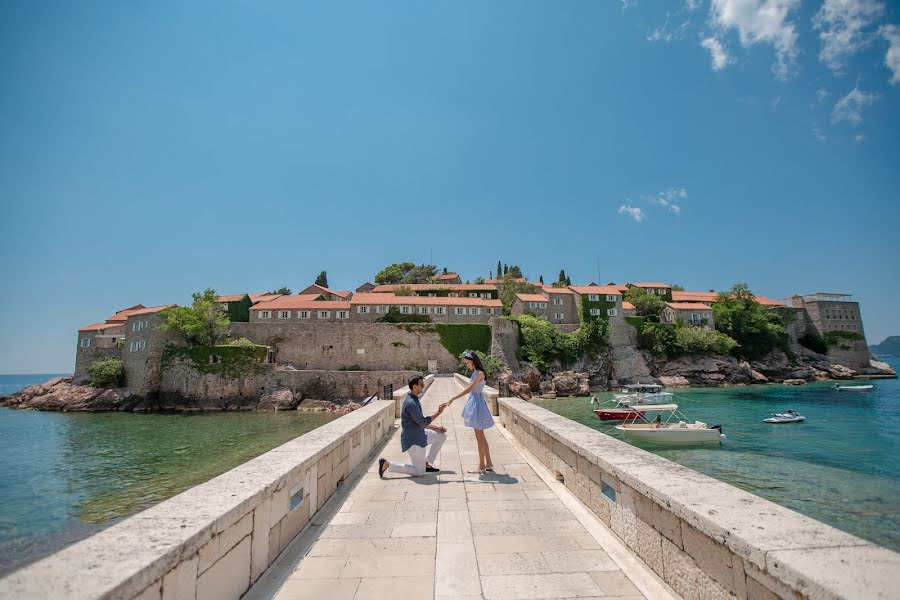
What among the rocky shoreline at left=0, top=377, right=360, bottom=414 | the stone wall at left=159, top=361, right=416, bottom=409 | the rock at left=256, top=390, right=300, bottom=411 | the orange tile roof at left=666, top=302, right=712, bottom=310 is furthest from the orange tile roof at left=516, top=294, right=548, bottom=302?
the rock at left=256, top=390, right=300, bottom=411

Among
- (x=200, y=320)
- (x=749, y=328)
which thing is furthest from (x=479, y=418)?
(x=749, y=328)

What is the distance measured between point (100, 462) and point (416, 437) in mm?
21320

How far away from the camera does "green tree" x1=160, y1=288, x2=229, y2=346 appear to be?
43000mm

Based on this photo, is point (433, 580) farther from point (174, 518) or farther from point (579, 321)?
point (579, 321)

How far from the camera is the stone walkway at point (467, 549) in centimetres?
337

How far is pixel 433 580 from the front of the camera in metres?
3.51

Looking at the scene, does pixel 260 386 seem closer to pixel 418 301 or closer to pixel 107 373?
pixel 107 373

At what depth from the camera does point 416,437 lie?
22.6 ft

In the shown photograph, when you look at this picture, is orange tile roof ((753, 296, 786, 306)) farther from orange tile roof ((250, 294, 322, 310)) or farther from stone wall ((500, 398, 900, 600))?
stone wall ((500, 398, 900, 600))

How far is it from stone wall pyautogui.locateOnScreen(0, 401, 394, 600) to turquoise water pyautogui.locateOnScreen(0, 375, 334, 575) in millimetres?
10323

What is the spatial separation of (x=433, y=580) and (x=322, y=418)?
3340cm

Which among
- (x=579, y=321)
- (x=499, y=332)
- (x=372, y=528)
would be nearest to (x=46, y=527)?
(x=372, y=528)

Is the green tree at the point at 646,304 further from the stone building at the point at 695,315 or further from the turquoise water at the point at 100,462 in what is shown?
the turquoise water at the point at 100,462

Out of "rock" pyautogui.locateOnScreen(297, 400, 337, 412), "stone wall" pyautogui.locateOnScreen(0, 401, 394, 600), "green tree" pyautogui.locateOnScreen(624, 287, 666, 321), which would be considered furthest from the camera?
"green tree" pyautogui.locateOnScreen(624, 287, 666, 321)
